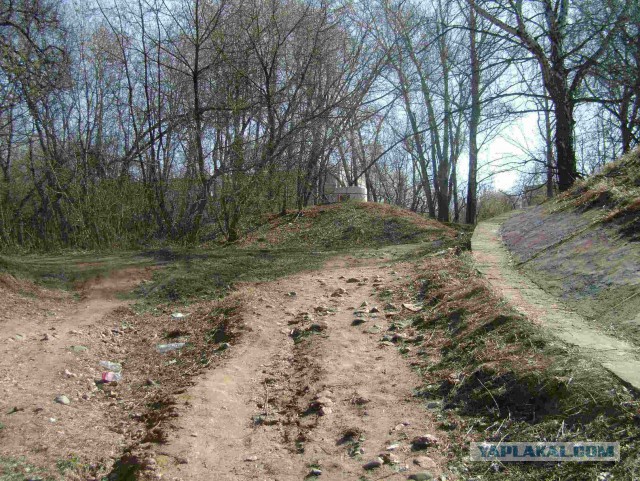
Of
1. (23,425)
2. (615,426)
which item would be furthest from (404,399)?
(23,425)

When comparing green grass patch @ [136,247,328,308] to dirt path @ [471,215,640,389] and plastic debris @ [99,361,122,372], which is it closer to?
plastic debris @ [99,361,122,372]

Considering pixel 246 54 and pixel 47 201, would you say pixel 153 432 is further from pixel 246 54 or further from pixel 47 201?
pixel 47 201

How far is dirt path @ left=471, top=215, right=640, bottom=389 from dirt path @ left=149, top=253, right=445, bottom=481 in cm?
84

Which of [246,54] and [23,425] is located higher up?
[246,54]

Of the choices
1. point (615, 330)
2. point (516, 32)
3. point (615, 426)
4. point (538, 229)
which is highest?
point (516, 32)

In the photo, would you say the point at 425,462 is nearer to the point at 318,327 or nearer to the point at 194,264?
the point at 318,327

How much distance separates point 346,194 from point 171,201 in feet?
22.3

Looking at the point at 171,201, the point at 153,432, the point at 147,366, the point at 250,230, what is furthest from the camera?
the point at 250,230

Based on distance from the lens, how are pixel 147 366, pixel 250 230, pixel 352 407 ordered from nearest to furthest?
pixel 352 407
pixel 147 366
pixel 250 230

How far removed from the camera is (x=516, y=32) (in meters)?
8.93

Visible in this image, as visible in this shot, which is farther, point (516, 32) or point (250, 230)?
point (250, 230)

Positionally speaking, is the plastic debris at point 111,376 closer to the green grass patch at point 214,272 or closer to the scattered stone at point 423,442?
the green grass patch at point 214,272

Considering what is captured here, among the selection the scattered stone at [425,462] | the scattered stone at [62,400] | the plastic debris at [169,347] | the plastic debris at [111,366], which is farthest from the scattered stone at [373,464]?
the plastic debris at [169,347]

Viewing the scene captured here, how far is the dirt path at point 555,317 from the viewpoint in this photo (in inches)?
101
